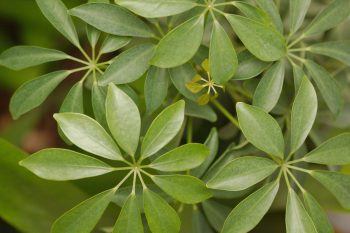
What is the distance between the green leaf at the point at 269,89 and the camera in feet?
2.39

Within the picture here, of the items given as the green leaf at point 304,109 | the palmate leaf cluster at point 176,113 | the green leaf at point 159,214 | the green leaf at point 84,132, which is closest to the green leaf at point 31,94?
the palmate leaf cluster at point 176,113

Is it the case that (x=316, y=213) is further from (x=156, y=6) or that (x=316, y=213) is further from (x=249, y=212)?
(x=156, y=6)

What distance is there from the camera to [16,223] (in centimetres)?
97

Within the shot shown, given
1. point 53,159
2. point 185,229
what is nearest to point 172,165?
point 53,159

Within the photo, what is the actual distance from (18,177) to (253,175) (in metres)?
0.46

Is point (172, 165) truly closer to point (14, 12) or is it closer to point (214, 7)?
point (214, 7)

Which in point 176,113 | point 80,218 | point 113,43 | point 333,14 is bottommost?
point 80,218

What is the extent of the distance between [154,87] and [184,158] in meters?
0.12

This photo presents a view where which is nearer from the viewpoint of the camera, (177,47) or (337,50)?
(177,47)

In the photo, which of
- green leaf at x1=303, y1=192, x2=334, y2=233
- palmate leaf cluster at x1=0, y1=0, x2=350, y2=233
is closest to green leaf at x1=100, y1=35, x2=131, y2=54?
palmate leaf cluster at x1=0, y1=0, x2=350, y2=233

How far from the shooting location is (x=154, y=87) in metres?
0.73

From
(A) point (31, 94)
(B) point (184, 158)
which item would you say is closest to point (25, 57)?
(A) point (31, 94)

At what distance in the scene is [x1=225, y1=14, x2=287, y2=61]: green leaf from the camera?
679 mm

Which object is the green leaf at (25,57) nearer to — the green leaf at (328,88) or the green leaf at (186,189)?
the green leaf at (186,189)
